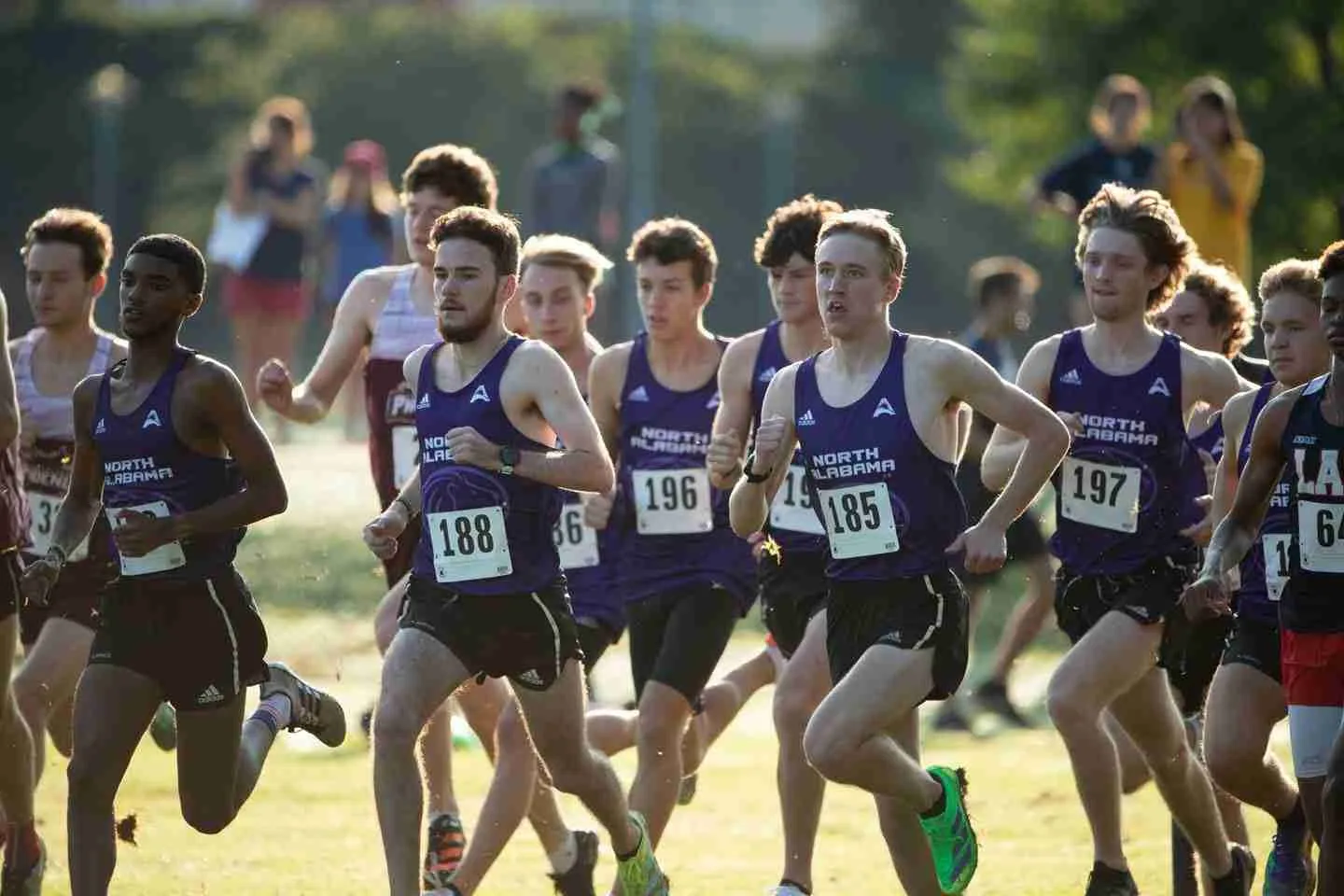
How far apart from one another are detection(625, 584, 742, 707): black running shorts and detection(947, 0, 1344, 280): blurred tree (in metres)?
14.0

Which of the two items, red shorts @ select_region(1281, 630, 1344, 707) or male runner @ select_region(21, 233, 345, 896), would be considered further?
male runner @ select_region(21, 233, 345, 896)

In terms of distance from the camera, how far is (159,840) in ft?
32.1

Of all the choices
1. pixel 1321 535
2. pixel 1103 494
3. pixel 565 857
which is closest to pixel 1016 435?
pixel 1103 494

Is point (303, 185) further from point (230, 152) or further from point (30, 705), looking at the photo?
point (230, 152)

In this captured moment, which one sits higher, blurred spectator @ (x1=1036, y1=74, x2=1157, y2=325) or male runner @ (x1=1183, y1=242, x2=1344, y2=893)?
blurred spectator @ (x1=1036, y1=74, x2=1157, y2=325)

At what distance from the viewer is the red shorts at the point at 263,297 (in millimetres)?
19219

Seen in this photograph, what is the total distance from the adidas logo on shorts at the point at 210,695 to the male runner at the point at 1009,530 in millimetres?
6525

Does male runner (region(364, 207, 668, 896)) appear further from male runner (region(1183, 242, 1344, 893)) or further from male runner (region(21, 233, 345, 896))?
male runner (region(1183, 242, 1344, 893))

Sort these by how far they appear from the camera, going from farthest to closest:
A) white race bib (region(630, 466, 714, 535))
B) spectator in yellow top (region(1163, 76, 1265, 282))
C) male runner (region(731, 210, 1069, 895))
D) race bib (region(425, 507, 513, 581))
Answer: spectator in yellow top (region(1163, 76, 1265, 282)) < white race bib (region(630, 466, 714, 535)) < race bib (region(425, 507, 513, 581)) < male runner (region(731, 210, 1069, 895))

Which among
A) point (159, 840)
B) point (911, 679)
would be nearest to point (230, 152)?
point (159, 840)

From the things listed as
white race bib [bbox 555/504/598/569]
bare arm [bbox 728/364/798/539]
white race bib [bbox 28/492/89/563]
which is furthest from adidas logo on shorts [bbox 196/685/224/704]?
white race bib [bbox 555/504/598/569]

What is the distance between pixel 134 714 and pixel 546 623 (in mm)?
1176

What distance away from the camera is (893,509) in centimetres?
732

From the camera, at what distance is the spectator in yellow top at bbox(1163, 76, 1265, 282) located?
14.5 meters
